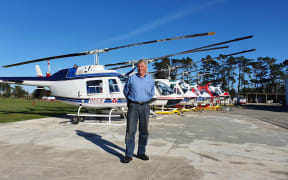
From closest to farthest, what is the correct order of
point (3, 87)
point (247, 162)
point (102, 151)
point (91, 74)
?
1. point (247, 162)
2. point (102, 151)
3. point (91, 74)
4. point (3, 87)

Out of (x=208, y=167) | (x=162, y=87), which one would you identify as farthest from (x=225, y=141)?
(x=162, y=87)

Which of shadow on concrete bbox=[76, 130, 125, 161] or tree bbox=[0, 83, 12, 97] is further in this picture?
tree bbox=[0, 83, 12, 97]

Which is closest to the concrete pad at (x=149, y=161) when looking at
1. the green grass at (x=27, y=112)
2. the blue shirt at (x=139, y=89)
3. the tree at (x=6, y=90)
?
→ the blue shirt at (x=139, y=89)

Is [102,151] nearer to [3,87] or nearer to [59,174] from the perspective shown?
[59,174]

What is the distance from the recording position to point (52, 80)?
9.27 meters

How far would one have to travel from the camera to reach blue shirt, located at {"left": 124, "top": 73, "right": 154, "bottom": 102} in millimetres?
3371

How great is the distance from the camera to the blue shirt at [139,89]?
3371 millimetres

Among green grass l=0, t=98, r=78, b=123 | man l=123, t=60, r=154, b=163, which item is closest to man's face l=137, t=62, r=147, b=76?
man l=123, t=60, r=154, b=163

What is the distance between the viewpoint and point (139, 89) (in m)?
3.39

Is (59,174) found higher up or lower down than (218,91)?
lower down

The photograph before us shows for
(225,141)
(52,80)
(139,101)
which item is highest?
(52,80)

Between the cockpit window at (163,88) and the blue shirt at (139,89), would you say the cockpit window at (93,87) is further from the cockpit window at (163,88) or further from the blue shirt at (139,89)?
the blue shirt at (139,89)

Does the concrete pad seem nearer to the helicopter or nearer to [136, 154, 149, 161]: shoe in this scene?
[136, 154, 149, 161]: shoe

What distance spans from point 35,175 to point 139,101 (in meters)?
1.89
